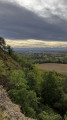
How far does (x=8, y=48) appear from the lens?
72.6 m

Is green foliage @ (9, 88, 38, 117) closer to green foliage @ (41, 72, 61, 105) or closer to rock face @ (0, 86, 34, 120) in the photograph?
rock face @ (0, 86, 34, 120)

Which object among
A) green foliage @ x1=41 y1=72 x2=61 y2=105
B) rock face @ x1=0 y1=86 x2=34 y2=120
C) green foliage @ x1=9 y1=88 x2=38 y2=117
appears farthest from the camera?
green foliage @ x1=41 y1=72 x2=61 y2=105

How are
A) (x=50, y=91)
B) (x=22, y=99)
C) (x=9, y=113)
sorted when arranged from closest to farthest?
(x=9, y=113) → (x=22, y=99) → (x=50, y=91)

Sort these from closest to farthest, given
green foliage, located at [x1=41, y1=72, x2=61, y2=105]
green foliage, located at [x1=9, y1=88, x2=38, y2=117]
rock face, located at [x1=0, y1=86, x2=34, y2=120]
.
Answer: rock face, located at [x1=0, y1=86, x2=34, y2=120], green foliage, located at [x1=9, y1=88, x2=38, y2=117], green foliage, located at [x1=41, y1=72, x2=61, y2=105]

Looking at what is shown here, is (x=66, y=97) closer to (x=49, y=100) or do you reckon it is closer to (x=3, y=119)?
(x=49, y=100)

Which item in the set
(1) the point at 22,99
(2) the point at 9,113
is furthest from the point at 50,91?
(2) the point at 9,113

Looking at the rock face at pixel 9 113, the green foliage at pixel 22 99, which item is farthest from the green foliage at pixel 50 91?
the rock face at pixel 9 113

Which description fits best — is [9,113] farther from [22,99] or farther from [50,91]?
[50,91]

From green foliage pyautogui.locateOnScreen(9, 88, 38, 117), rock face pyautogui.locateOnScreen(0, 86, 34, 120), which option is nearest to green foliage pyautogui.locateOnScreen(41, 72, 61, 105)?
green foliage pyautogui.locateOnScreen(9, 88, 38, 117)

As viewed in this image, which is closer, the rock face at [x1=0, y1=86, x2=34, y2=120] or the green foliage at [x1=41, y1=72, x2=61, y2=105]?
the rock face at [x1=0, y1=86, x2=34, y2=120]

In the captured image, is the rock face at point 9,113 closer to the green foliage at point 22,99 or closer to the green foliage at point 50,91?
the green foliage at point 22,99

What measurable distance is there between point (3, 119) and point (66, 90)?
31164 mm

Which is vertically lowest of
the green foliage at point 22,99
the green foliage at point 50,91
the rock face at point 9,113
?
the green foliage at point 50,91

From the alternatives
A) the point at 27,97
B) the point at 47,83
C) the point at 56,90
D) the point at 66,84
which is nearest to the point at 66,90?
the point at 66,84
